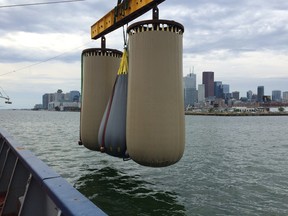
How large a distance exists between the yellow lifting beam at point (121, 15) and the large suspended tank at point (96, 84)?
1.84ft

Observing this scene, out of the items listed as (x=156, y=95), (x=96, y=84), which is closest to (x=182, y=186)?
(x=96, y=84)

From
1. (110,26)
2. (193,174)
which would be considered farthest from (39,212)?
(193,174)

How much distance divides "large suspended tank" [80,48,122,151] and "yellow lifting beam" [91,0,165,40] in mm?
560

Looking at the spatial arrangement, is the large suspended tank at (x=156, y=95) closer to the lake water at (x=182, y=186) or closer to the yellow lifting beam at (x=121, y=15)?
the yellow lifting beam at (x=121, y=15)

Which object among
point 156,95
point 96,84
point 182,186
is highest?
point 96,84

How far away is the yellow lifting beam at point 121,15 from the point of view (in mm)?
5019

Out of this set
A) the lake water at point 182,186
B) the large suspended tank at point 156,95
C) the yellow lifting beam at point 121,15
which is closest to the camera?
the large suspended tank at point 156,95

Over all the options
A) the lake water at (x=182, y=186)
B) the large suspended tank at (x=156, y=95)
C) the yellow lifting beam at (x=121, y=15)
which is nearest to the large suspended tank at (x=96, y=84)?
the yellow lifting beam at (x=121, y=15)

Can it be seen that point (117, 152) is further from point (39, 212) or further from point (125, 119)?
point (39, 212)

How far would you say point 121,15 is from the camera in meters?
5.70

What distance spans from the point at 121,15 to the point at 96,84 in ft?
5.47

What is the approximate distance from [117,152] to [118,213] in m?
4.68

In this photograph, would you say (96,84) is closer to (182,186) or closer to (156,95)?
(156,95)

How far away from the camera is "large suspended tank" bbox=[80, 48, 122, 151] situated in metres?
6.46
